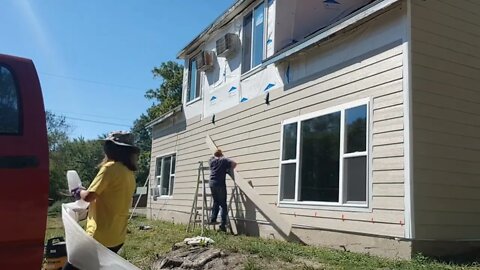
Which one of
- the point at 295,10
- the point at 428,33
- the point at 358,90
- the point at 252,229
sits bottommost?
the point at 252,229

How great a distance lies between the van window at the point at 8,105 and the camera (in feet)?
10.3

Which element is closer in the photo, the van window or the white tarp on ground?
the van window

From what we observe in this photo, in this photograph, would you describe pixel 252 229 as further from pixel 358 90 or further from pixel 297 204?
pixel 358 90

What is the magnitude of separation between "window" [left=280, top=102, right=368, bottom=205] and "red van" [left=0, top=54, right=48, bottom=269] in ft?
17.7

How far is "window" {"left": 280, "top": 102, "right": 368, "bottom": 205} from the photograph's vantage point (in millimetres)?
7660

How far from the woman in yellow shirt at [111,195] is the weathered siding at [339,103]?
4257mm

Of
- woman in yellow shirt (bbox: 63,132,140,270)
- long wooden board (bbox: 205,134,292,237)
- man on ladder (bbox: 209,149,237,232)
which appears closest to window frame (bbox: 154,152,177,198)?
man on ladder (bbox: 209,149,237,232)

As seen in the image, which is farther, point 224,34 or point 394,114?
point 224,34

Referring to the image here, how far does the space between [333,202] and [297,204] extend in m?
1.08

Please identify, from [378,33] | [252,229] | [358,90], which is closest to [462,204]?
[358,90]

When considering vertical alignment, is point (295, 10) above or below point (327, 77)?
above

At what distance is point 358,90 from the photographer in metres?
7.84

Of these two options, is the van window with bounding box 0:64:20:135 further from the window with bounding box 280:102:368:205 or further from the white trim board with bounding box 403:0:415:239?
the window with bounding box 280:102:368:205

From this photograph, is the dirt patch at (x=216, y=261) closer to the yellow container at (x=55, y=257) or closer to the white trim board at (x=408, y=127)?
the white trim board at (x=408, y=127)
